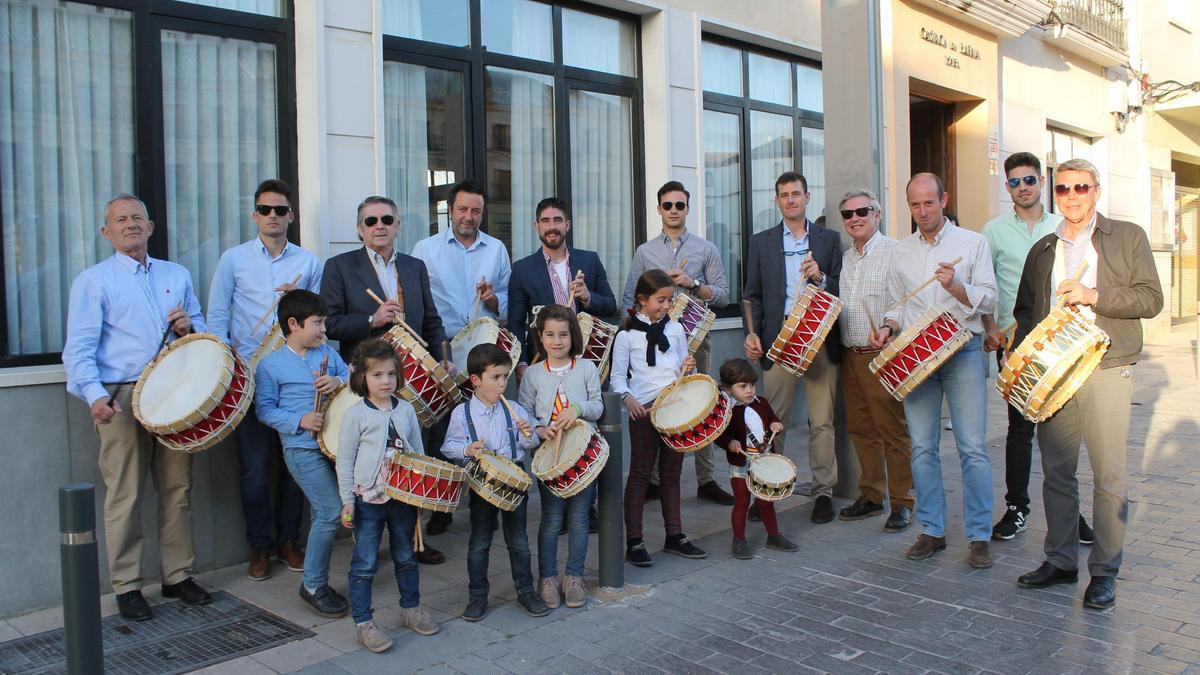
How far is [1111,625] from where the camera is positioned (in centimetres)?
451

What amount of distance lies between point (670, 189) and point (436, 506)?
3.36 m

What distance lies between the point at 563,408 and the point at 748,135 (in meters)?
6.11

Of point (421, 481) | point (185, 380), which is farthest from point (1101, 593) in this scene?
point (185, 380)

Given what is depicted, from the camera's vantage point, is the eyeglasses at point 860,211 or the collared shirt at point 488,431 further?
the eyeglasses at point 860,211

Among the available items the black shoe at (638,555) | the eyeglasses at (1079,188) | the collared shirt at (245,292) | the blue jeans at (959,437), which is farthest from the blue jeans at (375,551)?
the eyeglasses at (1079,188)

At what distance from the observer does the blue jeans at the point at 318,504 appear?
4914mm

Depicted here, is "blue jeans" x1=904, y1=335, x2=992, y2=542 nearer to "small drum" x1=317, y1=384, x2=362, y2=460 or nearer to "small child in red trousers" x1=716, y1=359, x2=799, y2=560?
"small child in red trousers" x1=716, y1=359, x2=799, y2=560

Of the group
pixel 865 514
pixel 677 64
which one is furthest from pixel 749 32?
pixel 865 514

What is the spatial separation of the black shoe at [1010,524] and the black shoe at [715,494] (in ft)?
6.02

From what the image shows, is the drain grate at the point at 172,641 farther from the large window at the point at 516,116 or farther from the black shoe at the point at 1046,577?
the black shoe at the point at 1046,577

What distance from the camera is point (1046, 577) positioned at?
16.5 feet

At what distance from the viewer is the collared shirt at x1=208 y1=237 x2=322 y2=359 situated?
5.56 metres

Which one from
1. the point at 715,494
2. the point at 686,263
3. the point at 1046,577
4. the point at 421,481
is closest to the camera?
the point at 421,481

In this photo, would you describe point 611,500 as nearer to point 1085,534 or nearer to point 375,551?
point 375,551
